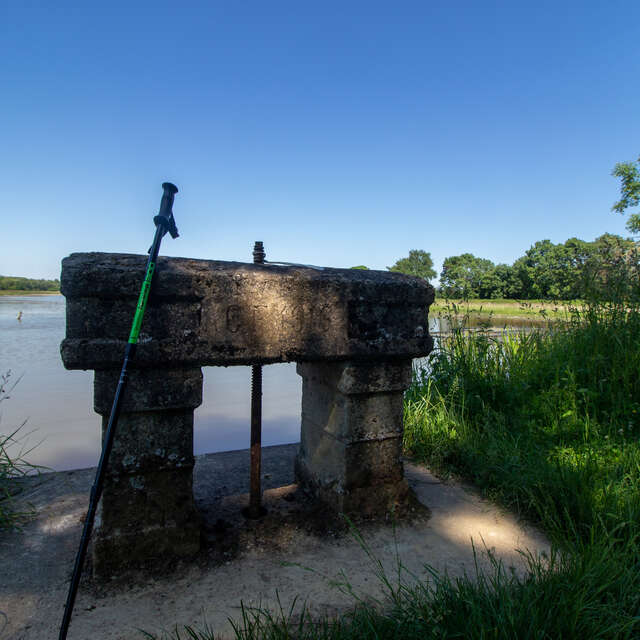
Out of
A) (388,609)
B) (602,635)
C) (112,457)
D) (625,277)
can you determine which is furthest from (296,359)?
(625,277)

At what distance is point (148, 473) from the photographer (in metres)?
1.98

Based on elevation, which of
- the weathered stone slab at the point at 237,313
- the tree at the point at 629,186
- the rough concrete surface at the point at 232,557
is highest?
the tree at the point at 629,186

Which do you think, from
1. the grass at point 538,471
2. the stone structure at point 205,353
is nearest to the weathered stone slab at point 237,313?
the stone structure at point 205,353

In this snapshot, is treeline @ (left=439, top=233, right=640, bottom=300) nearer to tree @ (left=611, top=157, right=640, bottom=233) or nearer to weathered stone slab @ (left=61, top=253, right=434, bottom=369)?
weathered stone slab @ (left=61, top=253, right=434, bottom=369)

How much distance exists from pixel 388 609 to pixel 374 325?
131 cm

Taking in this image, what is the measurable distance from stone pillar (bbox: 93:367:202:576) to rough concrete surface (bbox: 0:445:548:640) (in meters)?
0.11

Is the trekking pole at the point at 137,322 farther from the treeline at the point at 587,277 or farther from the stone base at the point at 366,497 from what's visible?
the treeline at the point at 587,277

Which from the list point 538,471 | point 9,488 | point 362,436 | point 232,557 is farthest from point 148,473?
point 538,471

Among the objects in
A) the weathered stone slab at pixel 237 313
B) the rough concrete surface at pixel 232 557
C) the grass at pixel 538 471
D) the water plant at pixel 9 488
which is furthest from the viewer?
the water plant at pixel 9 488

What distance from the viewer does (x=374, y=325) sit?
2.39m

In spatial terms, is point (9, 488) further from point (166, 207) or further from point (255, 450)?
point (166, 207)

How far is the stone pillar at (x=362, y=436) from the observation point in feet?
7.95

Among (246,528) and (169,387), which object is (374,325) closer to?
(169,387)

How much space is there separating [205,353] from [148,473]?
0.61 meters
